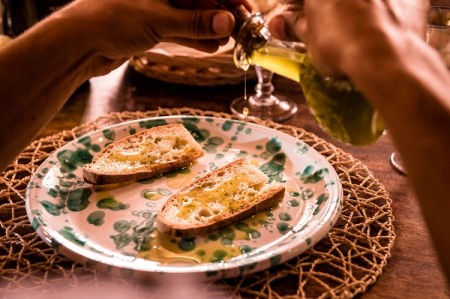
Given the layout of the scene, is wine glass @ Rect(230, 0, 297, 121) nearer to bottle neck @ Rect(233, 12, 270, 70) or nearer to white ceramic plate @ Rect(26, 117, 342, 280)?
white ceramic plate @ Rect(26, 117, 342, 280)

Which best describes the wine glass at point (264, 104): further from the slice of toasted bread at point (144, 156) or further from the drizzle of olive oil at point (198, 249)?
the drizzle of olive oil at point (198, 249)

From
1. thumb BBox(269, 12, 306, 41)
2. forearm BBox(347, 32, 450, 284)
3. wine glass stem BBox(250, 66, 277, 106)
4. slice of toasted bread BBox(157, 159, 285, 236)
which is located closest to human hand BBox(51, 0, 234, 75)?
thumb BBox(269, 12, 306, 41)

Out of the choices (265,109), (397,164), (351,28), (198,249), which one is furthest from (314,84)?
(265,109)

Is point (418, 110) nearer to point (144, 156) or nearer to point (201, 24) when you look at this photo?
point (201, 24)

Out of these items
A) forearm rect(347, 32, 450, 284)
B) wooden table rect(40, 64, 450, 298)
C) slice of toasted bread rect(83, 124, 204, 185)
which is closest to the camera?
forearm rect(347, 32, 450, 284)

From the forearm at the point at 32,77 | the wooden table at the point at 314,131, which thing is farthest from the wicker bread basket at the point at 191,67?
the forearm at the point at 32,77

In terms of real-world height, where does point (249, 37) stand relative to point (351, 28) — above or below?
below
